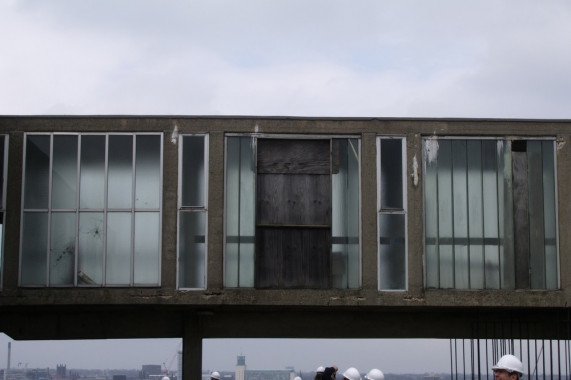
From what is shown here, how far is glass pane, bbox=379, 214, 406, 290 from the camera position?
87.2 feet

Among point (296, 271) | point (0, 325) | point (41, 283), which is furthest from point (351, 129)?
point (0, 325)

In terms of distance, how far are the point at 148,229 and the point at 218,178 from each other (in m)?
1.90

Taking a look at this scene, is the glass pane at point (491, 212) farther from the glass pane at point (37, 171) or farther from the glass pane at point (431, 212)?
the glass pane at point (37, 171)

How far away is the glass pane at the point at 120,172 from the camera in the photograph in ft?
88.0

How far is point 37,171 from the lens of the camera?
26.8m

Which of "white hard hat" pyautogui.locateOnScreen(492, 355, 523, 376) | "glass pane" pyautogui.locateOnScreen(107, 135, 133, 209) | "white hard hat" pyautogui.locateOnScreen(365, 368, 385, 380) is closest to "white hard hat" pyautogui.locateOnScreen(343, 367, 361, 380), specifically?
"white hard hat" pyautogui.locateOnScreen(365, 368, 385, 380)

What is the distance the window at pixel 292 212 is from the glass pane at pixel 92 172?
2783 millimetres

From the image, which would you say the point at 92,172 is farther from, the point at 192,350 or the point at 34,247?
the point at 192,350

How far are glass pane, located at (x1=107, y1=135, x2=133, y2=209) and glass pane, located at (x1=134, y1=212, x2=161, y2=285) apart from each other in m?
0.50

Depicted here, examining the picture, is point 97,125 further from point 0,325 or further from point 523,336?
point 523,336

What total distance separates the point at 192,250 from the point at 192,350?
8.84ft

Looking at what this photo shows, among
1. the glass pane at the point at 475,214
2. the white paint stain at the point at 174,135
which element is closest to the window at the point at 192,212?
the white paint stain at the point at 174,135

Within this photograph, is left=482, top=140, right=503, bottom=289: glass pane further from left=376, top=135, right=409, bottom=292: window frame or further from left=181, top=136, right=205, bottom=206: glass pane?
left=181, top=136, right=205, bottom=206: glass pane

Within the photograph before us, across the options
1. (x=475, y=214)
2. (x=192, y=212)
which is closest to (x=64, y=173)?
(x=192, y=212)
